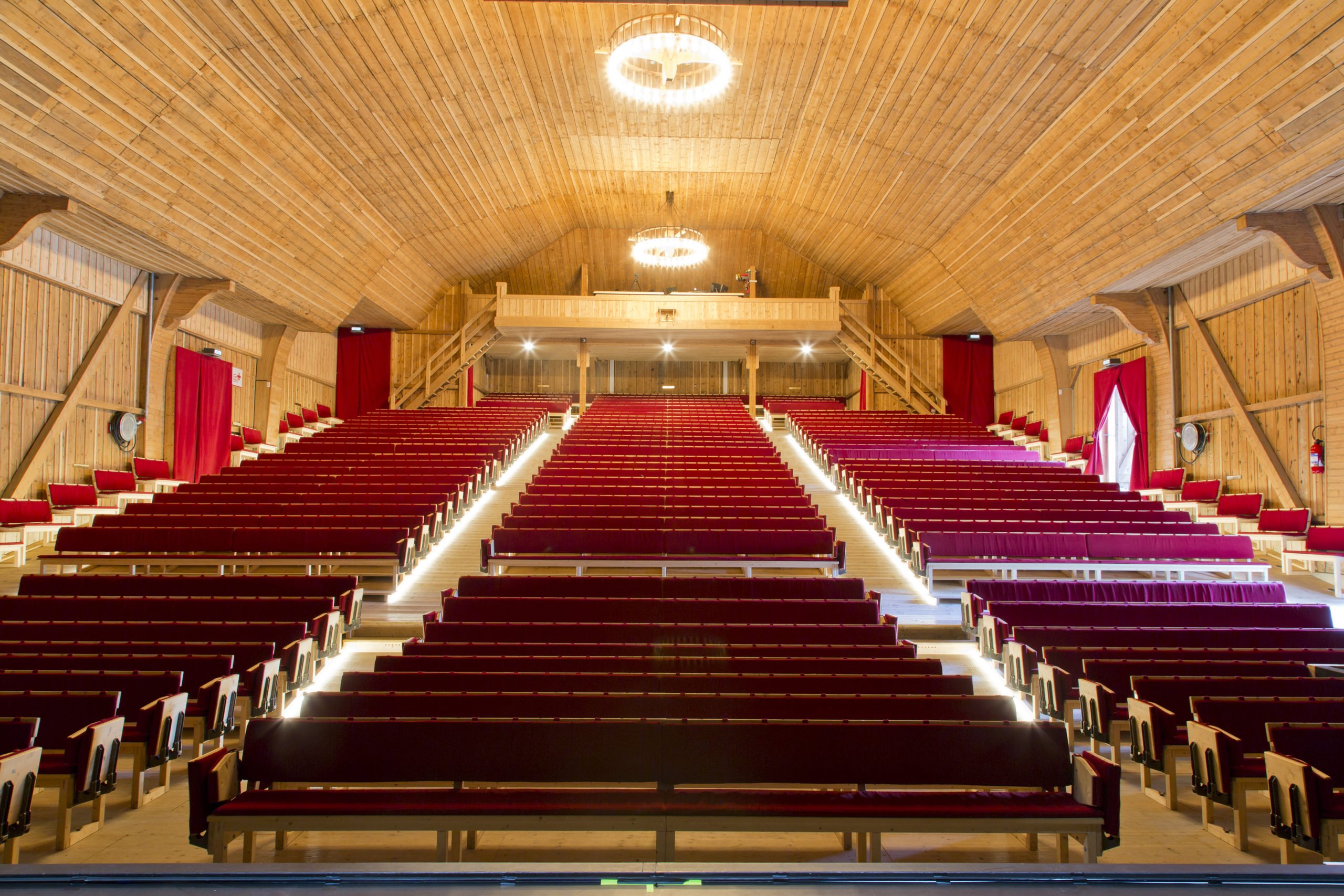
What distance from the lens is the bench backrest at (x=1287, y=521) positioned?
7590mm

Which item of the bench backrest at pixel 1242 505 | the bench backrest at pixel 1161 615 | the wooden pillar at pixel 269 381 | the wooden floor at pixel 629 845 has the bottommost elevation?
the wooden floor at pixel 629 845

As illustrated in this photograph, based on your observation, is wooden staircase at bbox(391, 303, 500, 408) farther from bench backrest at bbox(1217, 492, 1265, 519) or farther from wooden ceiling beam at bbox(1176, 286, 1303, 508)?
bench backrest at bbox(1217, 492, 1265, 519)

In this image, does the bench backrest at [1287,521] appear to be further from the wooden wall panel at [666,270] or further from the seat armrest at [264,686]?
the wooden wall panel at [666,270]

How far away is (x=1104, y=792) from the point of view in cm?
234

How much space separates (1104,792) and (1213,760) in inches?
29.5

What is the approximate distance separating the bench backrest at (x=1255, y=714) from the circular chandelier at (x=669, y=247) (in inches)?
430

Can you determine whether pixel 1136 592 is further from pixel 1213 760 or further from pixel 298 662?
pixel 298 662

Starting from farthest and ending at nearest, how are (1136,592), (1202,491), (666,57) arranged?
(1202,491) < (666,57) < (1136,592)

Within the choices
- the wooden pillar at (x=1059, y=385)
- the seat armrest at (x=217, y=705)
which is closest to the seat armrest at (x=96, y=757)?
the seat armrest at (x=217, y=705)

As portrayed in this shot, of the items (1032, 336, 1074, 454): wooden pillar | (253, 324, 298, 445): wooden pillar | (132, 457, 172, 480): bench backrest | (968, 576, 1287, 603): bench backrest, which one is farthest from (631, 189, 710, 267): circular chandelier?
(968, 576, 1287, 603): bench backrest

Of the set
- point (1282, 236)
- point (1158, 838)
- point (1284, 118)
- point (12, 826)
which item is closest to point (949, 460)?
point (1282, 236)

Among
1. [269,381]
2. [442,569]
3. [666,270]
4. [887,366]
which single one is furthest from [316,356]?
[887,366]

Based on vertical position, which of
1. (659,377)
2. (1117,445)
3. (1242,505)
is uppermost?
(659,377)

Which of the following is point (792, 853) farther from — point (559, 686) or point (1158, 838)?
point (1158, 838)
